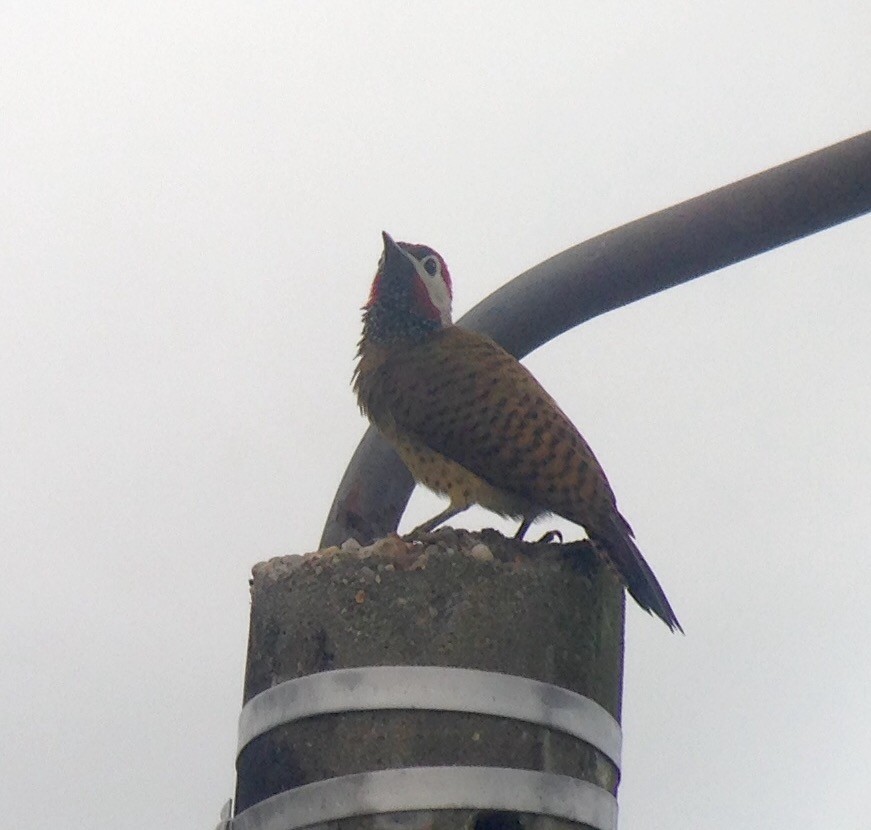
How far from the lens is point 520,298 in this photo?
8.97 ft

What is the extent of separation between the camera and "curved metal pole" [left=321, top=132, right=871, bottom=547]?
8.62 ft

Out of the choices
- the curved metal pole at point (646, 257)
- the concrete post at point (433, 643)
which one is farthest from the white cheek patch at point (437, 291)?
the concrete post at point (433, 643)

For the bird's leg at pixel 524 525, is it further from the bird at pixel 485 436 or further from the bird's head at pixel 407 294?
the bird's head at pixel 407 294

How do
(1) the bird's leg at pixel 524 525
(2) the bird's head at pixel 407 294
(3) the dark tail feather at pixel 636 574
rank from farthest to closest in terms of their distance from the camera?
(2) the bird's head at pixel 407 294 < (1) the bird's leg at pixel 524 525 < (3) the dark tail feather at pixel 636 574

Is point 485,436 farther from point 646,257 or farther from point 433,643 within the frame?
point 433,643

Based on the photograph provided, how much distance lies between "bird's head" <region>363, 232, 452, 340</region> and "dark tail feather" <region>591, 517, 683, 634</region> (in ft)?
4.54

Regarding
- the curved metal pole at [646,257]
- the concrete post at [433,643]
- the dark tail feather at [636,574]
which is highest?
the curved metal pole at [646,257]

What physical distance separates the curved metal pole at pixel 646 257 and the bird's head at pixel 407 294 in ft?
3.75

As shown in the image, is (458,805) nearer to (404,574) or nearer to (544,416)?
(404,574)

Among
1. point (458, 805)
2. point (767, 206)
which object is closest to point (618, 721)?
point (458, 805)

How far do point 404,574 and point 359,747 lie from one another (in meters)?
0.28

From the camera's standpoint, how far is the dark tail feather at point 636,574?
2.51m

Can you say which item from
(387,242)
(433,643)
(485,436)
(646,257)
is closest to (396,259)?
(387,242)

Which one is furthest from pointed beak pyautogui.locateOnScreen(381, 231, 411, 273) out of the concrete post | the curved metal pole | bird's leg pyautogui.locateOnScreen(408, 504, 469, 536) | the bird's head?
the concrete post
